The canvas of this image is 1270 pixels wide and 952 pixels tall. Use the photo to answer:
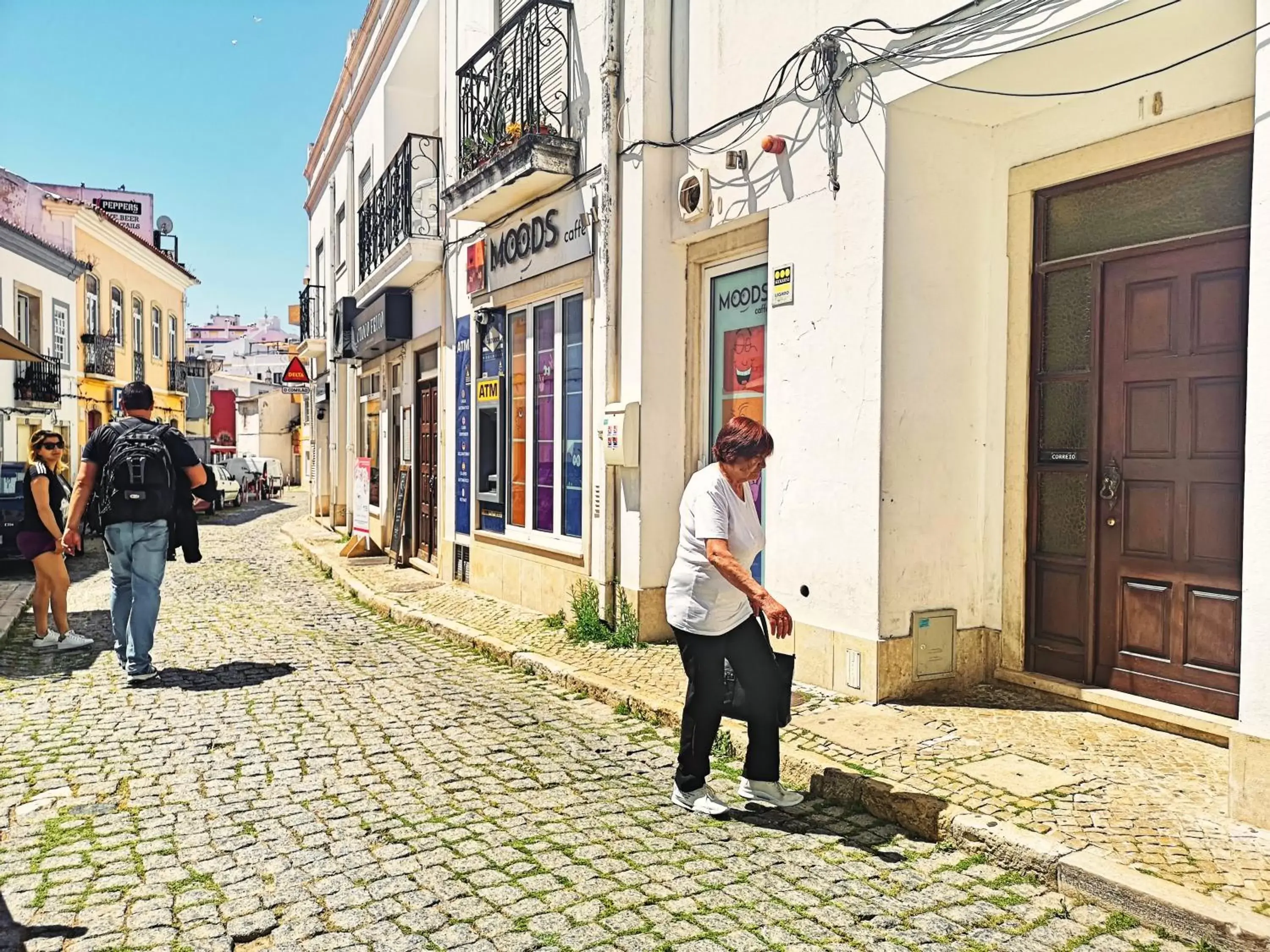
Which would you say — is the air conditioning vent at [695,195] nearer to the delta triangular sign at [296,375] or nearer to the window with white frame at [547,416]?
the window with white frame at [547,416]

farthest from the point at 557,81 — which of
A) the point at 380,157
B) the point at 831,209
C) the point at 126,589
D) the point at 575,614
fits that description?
the point at 380,157

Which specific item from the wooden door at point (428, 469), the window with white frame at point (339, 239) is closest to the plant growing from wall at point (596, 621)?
the wooden door at point (428, 469)

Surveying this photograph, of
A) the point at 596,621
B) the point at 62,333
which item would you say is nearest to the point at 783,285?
the point at 596,621

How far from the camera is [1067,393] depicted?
5711 mm

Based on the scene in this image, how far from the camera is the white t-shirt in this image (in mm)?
4324

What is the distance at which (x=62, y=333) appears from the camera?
2477 cm

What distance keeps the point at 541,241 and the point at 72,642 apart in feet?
17.6

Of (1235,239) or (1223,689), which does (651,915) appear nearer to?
(1223,689)

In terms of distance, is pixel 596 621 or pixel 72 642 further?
pixel 72 642

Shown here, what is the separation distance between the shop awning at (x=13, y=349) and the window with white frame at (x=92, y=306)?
16.7 meters

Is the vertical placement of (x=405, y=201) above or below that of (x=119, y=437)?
above

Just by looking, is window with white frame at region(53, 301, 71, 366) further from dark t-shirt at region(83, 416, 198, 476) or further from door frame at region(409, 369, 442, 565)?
dark t-shirt at region(83, 416, 198, 476)

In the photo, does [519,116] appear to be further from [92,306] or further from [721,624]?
[92,306]

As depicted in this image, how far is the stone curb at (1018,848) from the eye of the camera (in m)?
3.21
